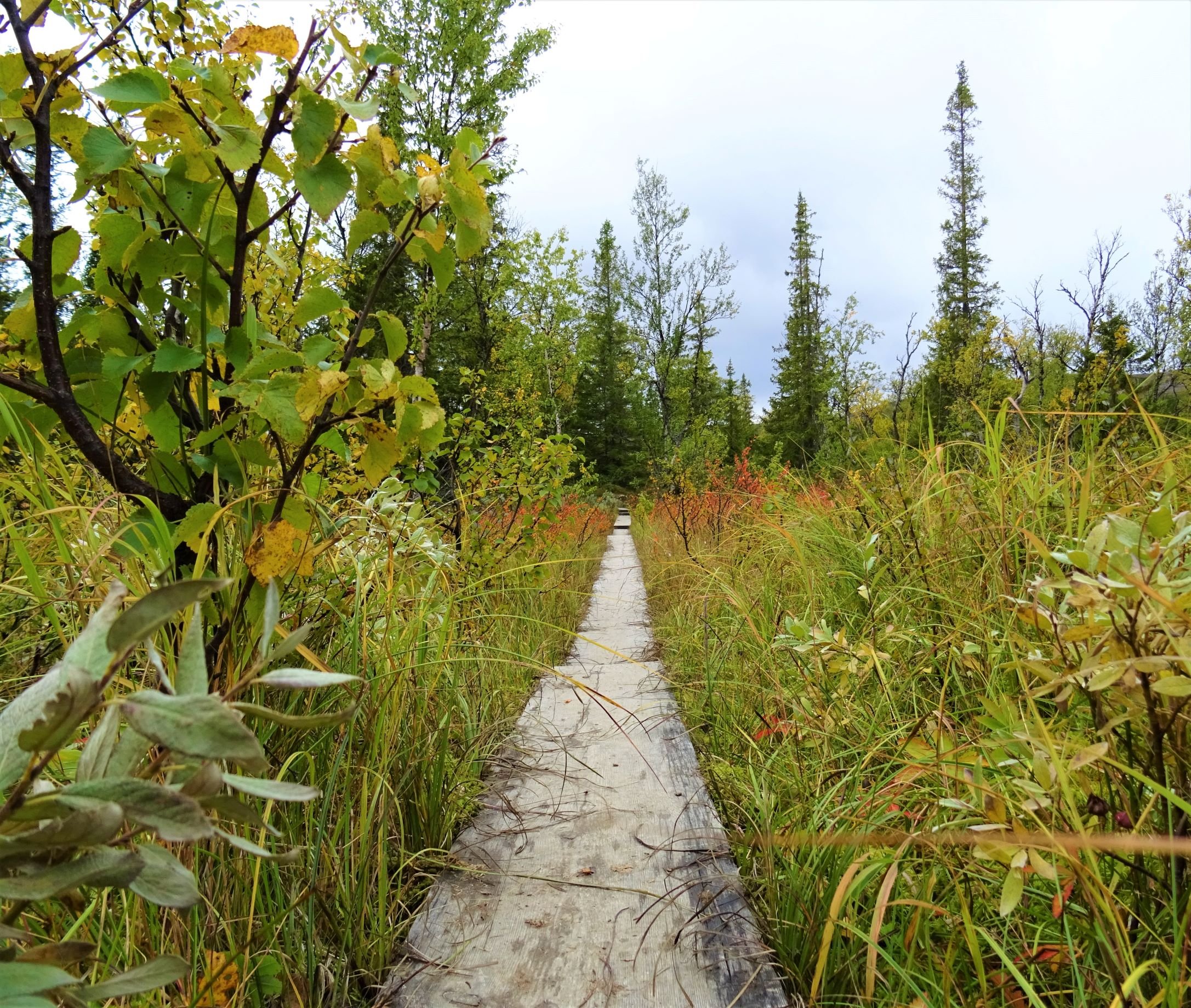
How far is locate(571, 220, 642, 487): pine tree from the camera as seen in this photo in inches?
1091

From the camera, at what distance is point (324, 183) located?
839 millimetres

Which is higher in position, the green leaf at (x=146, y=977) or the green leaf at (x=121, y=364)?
the green leaf at (x=121, y=364)

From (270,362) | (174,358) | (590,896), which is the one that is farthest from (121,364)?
(590,896)

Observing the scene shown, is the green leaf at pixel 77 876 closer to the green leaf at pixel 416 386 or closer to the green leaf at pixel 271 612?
the green leaf at pixel 271 612

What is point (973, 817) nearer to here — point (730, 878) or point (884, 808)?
point (884, 808)

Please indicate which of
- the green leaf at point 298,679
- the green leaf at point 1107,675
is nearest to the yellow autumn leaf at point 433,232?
the green leaf at point 298,679

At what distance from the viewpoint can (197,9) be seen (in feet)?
5.18

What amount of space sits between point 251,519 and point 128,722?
682 millimetres

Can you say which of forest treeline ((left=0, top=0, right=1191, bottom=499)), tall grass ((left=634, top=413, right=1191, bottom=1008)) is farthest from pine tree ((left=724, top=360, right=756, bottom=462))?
tall grass ((left=634, top=413, right=1191, bottom=1008))

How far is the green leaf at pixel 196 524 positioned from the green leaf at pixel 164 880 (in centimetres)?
54

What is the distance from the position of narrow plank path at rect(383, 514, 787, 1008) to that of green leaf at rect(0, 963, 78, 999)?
733 millimetres

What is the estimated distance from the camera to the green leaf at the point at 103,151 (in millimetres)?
751

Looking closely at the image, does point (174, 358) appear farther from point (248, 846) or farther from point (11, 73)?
point (248, 846)

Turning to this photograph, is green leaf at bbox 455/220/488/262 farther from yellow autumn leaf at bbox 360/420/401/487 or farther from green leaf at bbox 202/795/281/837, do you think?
green leaf at bbox 202/795/281/837
